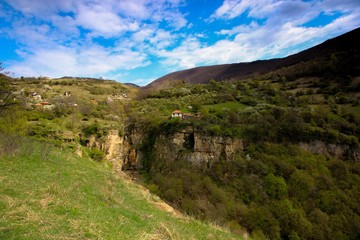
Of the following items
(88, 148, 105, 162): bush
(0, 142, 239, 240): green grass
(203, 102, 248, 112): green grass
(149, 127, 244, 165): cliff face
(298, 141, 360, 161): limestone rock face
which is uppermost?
(0, 142, 239, 240): green grass

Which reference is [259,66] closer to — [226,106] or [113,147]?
[226,106]

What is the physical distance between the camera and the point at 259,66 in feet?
377

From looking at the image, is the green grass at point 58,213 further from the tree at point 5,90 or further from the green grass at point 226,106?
the green grass at point 226,106

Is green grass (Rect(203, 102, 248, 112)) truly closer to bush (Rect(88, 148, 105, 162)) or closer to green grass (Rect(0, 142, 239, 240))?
bush (Rect(88, 148, 105, 162))

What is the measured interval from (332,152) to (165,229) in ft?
112

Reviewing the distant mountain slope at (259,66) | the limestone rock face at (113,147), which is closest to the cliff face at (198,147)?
the limestone rock face at (113,147)

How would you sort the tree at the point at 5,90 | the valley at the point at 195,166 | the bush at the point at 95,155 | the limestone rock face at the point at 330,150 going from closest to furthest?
1. the valley at the point at 195,166
2. the tree at the point at 5,90
3. the bush at the point at 95,155
4. the limestone rock face at the point at 330,150

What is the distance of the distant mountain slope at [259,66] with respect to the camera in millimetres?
79188

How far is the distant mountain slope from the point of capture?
3118 inches

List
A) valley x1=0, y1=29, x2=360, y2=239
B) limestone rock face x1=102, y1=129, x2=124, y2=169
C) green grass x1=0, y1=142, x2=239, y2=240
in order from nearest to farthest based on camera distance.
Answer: green grass x1=0, y1=142, x2=239, y2=240 → valley x1=0, y1=29, x2=360, y2=239 → limestone rock face x1=102, y1=129, x2=124, y2=169

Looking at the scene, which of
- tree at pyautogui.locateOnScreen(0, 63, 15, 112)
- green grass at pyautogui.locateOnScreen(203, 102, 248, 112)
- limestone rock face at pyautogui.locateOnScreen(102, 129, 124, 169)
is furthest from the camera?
green grass at pyautogui.locateOnScreen(203, 102, 248, 112)

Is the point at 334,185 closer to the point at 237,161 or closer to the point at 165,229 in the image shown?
the point at 237,161

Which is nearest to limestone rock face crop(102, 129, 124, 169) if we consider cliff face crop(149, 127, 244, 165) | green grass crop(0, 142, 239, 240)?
cliff face crop(149, 127, 244, 165)

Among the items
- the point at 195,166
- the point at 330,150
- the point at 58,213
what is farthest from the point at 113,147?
the point at 330,150
